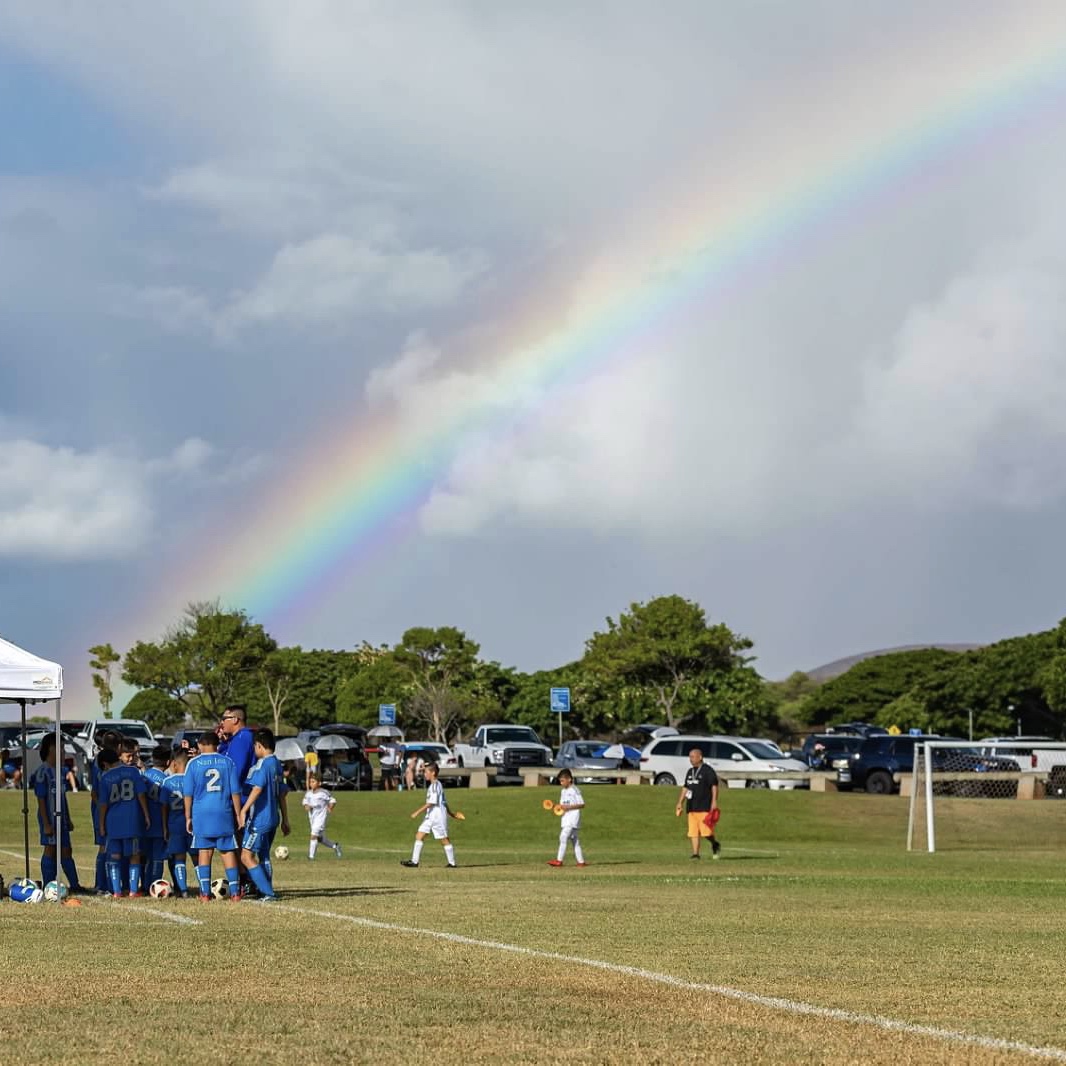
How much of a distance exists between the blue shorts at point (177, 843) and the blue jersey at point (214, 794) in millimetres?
2014

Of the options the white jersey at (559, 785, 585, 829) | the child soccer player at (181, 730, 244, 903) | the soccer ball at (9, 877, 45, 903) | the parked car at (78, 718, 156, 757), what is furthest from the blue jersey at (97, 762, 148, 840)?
the parked car at (78, 718, 156, 757)

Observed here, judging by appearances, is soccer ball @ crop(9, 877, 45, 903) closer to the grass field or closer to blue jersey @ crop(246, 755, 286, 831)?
the grass field

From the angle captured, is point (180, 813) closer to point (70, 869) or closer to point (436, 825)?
point (70, 869)

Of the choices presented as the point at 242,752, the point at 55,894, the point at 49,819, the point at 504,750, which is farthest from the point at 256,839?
the point at 504,750

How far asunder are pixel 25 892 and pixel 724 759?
3281 cm

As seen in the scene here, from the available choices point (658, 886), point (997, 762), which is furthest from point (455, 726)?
point (658, 886)

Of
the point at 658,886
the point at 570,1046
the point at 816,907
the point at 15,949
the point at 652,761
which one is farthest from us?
the point at 652,761

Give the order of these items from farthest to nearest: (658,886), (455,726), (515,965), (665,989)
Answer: (455,726) < (658,886) < (515,965) < (665,989)

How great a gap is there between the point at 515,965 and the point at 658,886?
10572 millimetres

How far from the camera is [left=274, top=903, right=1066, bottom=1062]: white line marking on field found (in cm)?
766

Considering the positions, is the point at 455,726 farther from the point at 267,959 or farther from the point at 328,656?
the point at 267,959

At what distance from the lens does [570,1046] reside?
761cm

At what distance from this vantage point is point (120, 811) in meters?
17.8

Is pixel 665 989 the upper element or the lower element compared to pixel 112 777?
lower
